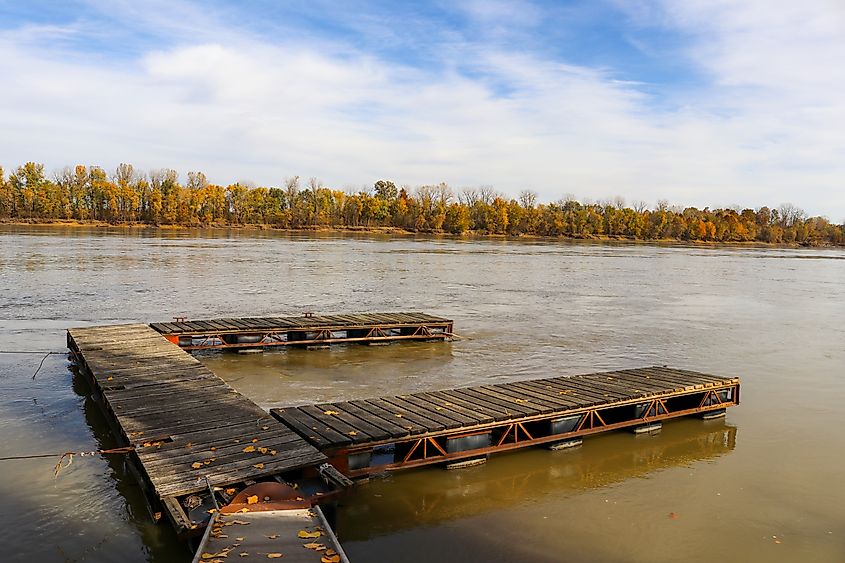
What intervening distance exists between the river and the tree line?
248 ft

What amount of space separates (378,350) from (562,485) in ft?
26.5

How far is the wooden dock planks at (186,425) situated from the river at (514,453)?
1.83 ft

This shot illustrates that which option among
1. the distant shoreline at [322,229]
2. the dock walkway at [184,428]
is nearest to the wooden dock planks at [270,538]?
the dock walkway at [184,428]

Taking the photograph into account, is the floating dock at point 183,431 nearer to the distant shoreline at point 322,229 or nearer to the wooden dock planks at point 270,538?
the wooden dock planks at point 270,538

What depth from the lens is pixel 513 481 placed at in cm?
805

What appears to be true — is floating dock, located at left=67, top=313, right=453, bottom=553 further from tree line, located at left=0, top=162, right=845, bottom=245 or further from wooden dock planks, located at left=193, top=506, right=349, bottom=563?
tree line, located at left=0, top=162, right=845, bottom=245

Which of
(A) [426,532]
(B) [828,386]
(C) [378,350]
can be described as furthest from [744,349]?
(A) [426,532]

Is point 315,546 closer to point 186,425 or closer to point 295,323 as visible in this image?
point 186,425

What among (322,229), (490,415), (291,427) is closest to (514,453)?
(490,415)

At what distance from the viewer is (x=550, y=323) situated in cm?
1988

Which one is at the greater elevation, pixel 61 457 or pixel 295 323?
pixel 295 323

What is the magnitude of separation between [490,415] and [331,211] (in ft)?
356

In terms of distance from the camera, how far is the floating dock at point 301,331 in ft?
48.3

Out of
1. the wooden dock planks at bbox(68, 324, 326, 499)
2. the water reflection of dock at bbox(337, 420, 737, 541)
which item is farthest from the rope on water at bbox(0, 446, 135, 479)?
the water reflection of dock at bbox(337, 420, 737, 541)
